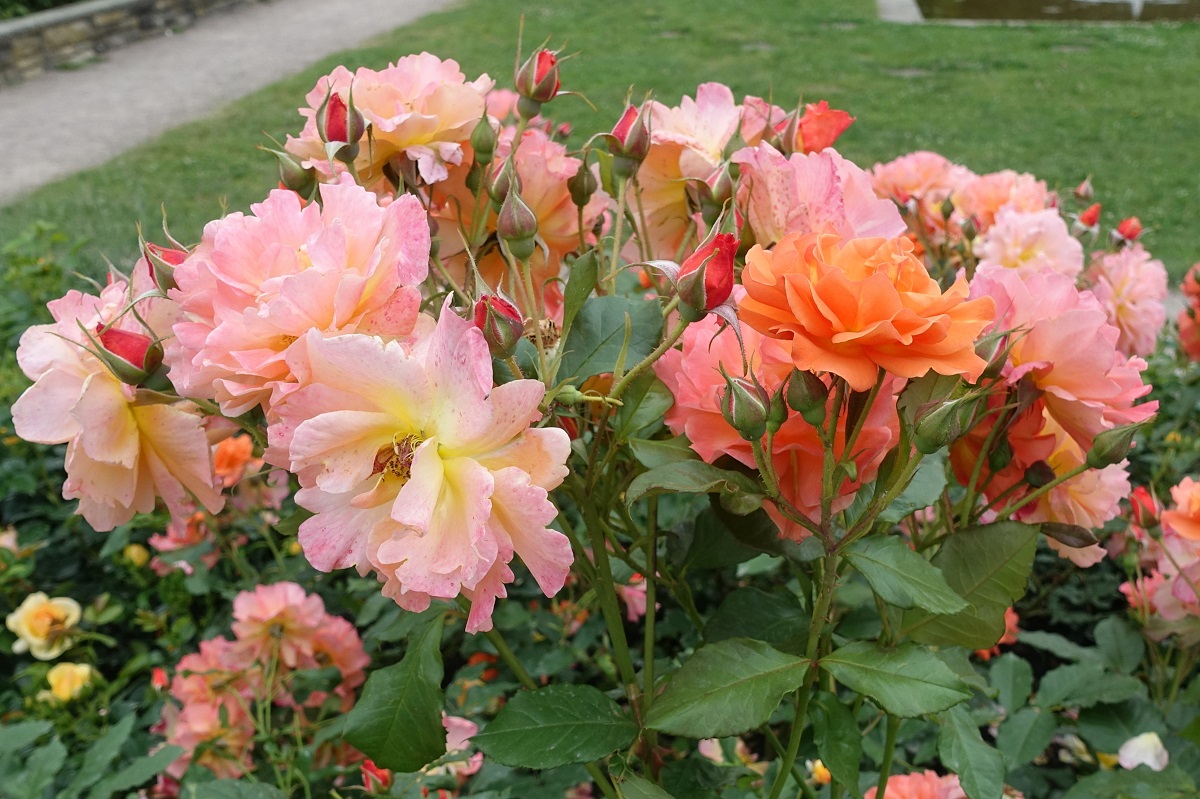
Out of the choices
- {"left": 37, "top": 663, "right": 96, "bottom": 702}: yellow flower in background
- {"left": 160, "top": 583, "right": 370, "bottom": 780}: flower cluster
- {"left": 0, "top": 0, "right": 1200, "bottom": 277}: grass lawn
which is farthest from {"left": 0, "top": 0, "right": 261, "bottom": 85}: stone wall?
{"left": 160, "top": 583, "right": 370, "bottom": 780}: flower cluster

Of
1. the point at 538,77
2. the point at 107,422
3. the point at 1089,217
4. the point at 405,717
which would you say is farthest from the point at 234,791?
the point at 1089,217

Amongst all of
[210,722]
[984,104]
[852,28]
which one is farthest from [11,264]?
[852,28]

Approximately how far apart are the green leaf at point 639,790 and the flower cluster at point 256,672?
0.67 metres

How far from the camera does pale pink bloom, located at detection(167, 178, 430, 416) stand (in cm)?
46

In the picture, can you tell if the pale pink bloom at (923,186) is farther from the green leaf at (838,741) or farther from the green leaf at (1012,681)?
the green leaf at (838,741)

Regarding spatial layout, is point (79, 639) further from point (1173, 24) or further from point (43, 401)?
point (1173, 24)

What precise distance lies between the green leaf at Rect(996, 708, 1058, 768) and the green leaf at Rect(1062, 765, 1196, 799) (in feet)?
0.18

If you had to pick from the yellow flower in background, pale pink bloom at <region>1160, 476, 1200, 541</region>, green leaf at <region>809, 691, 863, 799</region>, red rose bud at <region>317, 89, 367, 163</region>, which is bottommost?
the yellow flower in background

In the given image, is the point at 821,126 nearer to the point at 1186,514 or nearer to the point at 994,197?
the point at 1186,514

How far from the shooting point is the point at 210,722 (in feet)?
3.78

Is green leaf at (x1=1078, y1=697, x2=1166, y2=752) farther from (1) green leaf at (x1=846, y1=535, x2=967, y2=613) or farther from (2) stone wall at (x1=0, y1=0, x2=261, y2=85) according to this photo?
(2) stone wall at (x1=0, y1=0, x2=261, y2=85)

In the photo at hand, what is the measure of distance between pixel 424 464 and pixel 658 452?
0.59 ft

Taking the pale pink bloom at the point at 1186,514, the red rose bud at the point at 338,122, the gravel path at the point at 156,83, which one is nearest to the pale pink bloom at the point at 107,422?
the red rose bud at the point at 338,122

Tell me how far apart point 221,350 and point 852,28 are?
7.89 meters
